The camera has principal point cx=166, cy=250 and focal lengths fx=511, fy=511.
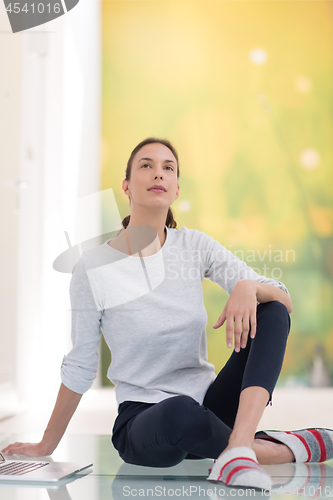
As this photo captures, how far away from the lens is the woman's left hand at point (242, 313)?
93cm

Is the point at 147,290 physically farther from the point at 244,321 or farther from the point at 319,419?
the point at 319,419

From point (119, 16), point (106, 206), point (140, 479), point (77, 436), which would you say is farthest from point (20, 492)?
point (119, 16)

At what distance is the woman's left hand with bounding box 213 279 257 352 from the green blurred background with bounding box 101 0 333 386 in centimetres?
186

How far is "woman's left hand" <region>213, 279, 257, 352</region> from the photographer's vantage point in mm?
934

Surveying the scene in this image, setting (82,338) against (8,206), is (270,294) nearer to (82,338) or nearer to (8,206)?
(82,338)

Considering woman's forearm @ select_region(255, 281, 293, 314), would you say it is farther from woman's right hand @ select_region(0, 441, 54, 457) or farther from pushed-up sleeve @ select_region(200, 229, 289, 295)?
woman's right hand @ select_region(0, 441, 54, 457)

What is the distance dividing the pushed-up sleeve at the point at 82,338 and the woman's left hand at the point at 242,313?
0.95ft

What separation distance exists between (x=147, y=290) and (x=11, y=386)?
108 cm

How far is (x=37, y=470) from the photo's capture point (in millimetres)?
983

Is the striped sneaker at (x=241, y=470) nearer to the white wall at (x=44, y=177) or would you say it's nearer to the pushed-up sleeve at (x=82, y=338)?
the pushed-up sleeve at (x=82, y=338)

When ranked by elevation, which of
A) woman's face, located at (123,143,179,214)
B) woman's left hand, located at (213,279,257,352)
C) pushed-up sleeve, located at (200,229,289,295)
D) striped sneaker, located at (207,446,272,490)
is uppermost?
woman's face, located at (123,143,179,214)

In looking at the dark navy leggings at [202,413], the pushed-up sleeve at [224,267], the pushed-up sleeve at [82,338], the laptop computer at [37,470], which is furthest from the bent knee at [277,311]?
the laptop computer at [37,470]

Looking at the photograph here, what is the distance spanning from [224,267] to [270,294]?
0.60 ft

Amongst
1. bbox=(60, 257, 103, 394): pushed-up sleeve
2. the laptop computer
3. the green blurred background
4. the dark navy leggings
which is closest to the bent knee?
the dark navy leggings
